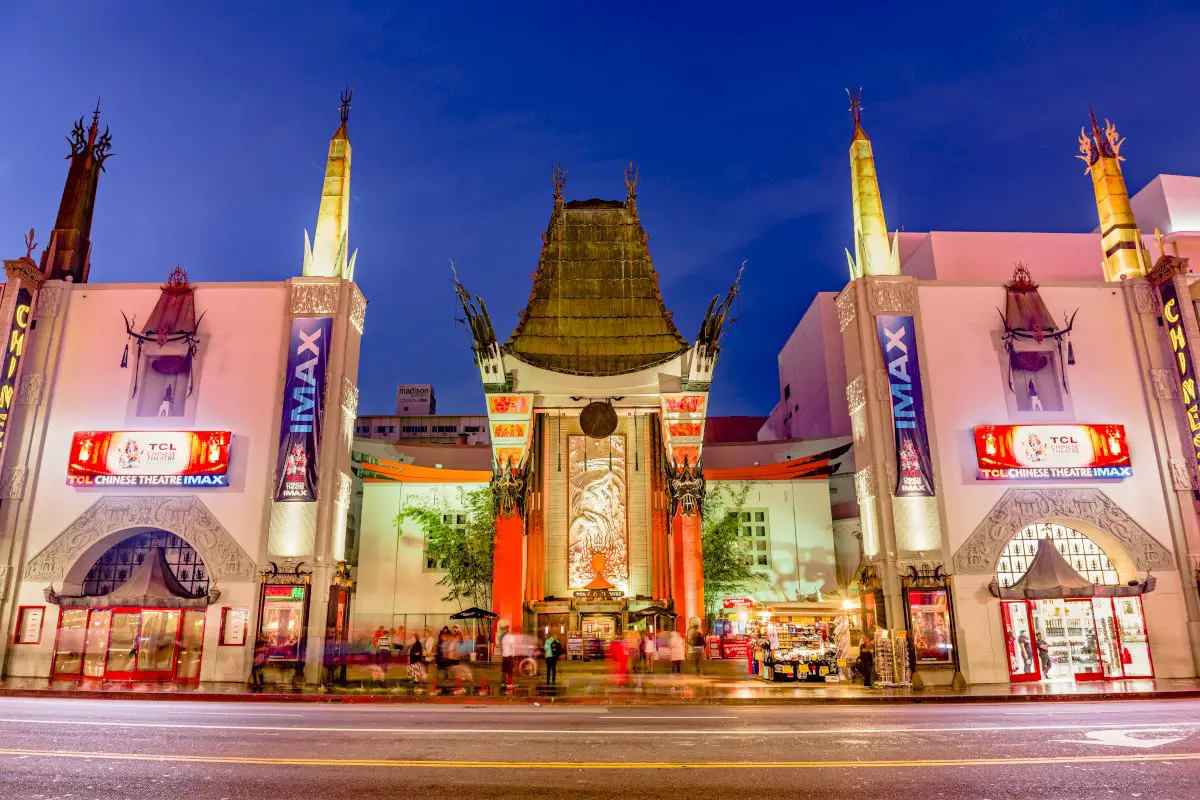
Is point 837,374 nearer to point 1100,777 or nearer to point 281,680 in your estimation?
point 281,680

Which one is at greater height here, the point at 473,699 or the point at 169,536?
the point at 169,536

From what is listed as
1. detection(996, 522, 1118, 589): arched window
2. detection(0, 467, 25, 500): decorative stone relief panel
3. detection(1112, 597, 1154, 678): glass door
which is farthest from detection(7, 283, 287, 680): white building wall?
detection(1112, 597, 1154, 678): glass door

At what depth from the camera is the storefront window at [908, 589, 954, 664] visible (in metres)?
21.3

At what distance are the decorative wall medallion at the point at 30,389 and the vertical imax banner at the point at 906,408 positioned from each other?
26.7 meters

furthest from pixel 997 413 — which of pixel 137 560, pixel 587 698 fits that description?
pixel 137 560

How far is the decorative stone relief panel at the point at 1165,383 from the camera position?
78.7 feet

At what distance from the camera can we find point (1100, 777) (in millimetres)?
7227

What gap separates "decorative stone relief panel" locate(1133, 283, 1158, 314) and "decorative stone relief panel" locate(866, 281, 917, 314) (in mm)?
7412

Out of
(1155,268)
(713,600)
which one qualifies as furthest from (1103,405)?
(713,600)

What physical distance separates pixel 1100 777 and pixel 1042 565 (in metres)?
Answer: 17.4

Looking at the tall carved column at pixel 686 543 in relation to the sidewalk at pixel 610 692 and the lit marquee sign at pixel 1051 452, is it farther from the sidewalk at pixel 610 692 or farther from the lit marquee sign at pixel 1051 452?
the lit marquee sign at pixel 1051 452

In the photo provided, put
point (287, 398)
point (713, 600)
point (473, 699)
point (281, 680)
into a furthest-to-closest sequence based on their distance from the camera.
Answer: point (713, 600)
point (287, 398)
point (281, 680)
point (473, 699)

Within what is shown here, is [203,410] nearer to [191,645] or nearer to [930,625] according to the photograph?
[191,645]

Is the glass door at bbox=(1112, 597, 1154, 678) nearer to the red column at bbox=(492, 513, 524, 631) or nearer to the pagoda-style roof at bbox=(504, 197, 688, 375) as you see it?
the pagoda-style roof at bbox=(504, 197, 688, 375)
